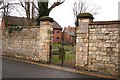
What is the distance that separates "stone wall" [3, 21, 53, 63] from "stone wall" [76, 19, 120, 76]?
2.74 meters

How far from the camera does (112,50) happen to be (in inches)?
359

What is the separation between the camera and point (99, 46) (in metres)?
9.55

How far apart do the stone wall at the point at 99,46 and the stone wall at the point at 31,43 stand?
8.98 feet

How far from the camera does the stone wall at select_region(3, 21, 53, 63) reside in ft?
40.9

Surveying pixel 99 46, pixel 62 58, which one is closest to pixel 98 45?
pixel 99 46

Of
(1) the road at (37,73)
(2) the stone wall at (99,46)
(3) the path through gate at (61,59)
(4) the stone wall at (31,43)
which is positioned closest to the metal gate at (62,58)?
(3) the path through gate at (61,59)

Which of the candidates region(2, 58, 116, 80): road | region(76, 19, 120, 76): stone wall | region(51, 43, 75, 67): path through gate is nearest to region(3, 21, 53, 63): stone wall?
region(51, 43, 75, 67): path through gate

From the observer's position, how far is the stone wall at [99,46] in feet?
29.6

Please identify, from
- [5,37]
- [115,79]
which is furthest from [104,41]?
[5,37]

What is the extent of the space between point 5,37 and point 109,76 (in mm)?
10847

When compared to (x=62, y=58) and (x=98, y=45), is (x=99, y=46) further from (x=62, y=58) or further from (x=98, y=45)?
(x=62, y=58)

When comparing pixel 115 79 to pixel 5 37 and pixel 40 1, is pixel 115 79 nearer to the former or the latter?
pixel 5 37

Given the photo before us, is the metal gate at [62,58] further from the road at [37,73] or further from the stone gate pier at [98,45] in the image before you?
the road at [37,73]

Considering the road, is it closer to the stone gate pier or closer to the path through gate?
the stone gate pier
